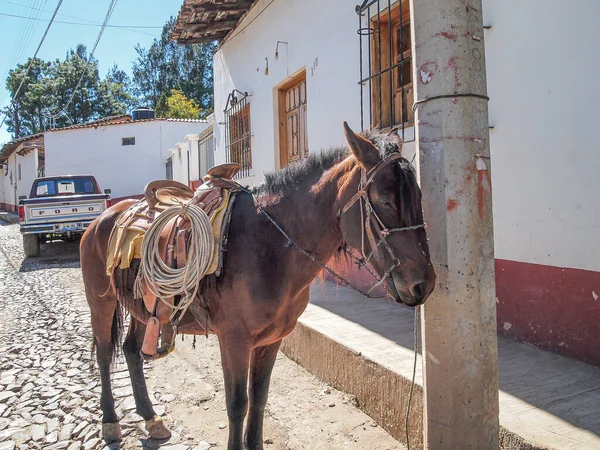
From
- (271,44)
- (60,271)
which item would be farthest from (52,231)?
(271,44)

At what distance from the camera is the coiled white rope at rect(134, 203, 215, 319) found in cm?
231

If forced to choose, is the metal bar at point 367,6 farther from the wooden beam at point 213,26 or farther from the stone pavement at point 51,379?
the wooden beam at point 213,26

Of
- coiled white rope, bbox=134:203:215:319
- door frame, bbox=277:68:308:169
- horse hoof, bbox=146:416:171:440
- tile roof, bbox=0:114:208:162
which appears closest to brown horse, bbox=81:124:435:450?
coiled white rope, bbox=134:203:215:319

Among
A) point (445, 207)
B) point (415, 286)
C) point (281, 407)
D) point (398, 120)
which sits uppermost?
point (398, 120)

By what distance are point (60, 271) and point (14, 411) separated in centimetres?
632

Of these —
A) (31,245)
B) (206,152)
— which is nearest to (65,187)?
(31,245)

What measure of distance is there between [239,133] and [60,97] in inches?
1415

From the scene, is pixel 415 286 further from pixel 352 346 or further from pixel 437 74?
pixel 352 346

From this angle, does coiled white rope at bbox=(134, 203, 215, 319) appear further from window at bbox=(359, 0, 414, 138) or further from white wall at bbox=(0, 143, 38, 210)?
white wall at bbox=(0, 143, 38, 210)

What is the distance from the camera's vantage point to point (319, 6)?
6.08 m

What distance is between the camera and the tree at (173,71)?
39.1 metres

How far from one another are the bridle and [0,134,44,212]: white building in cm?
2379

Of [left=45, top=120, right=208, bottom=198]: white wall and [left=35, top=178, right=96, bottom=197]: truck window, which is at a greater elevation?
[left=45, top=120, right=208, bottom=198]: white wall

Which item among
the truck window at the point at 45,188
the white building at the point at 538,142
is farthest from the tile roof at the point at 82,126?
the white building at the point at 538,142
